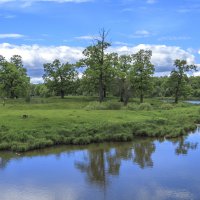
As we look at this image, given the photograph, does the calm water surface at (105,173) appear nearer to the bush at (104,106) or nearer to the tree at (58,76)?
the bush at (104,106)

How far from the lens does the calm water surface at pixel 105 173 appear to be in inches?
765

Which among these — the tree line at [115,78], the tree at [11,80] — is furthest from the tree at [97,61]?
the tree at [11,80]

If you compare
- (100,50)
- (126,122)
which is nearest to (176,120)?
(126,122)

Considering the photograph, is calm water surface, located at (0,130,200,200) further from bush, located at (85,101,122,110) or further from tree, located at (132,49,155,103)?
tree, located at (132,49,155,103)

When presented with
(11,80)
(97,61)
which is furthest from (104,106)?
(11,80)

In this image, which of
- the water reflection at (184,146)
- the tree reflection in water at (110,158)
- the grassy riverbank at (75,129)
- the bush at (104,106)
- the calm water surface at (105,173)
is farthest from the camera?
the bush at (104,106)

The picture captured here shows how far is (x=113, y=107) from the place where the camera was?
57.8 m

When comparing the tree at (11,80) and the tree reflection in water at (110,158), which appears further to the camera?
the tree at (11,80)

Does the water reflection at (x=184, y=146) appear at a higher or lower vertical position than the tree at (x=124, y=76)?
lower

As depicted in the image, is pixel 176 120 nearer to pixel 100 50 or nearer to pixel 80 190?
pixel 100 50

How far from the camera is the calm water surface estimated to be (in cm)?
1944

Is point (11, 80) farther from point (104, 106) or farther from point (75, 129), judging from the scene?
point (75, 129)

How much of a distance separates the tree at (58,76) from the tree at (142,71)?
775 inches

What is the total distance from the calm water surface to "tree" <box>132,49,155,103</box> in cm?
4666
